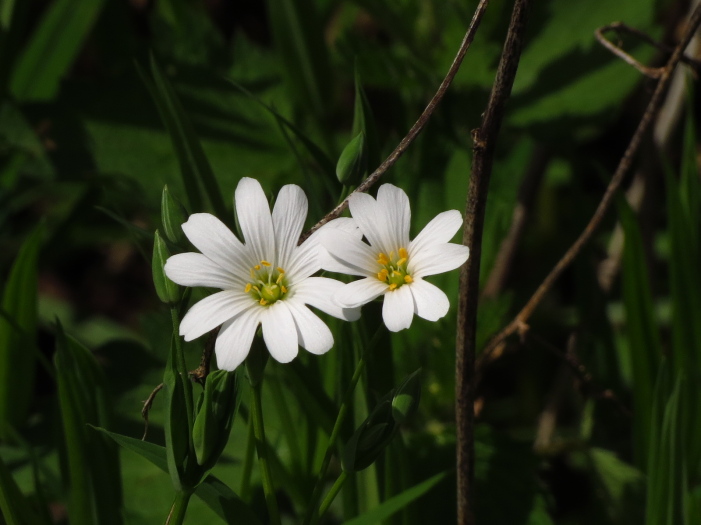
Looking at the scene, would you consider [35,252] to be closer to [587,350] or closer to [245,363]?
[245,363]

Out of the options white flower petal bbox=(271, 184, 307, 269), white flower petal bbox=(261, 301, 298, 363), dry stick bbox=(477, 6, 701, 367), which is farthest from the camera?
dry stick bbox=(477, 6, 701, 367)

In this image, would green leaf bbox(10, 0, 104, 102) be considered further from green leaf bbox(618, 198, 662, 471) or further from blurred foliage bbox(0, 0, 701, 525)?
green leaf bbox(618, 198, 662, 471)

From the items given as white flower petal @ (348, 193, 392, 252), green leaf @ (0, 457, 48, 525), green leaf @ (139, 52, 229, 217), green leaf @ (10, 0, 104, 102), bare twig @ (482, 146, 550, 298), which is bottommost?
green leaf @ (0, 457, 48, 525)

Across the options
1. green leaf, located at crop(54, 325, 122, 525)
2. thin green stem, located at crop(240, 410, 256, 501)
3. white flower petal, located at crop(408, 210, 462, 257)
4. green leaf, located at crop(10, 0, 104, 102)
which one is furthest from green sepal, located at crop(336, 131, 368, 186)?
green leaf, located at crop(10, 0, 104, 102)

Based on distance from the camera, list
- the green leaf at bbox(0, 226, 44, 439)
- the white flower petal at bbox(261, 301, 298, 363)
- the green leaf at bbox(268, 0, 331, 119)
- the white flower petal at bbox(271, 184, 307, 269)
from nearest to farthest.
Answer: the white flower petal at bbox(261, 301, 298, 363)
the white flower petal at bbox(271, 184, 307, 269)
the green leaf at bbox(0, 226, 44, 439)
the green leaf at bbox(268, 0, 331, 119)

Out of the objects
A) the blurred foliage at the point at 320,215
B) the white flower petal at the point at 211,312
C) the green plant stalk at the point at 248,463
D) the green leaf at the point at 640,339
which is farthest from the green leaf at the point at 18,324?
the green leaf at the point at 640,339

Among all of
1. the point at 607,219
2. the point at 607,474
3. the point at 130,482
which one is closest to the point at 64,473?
the point at 130,482

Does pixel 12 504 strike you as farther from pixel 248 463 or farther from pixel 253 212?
pixel 253 212
